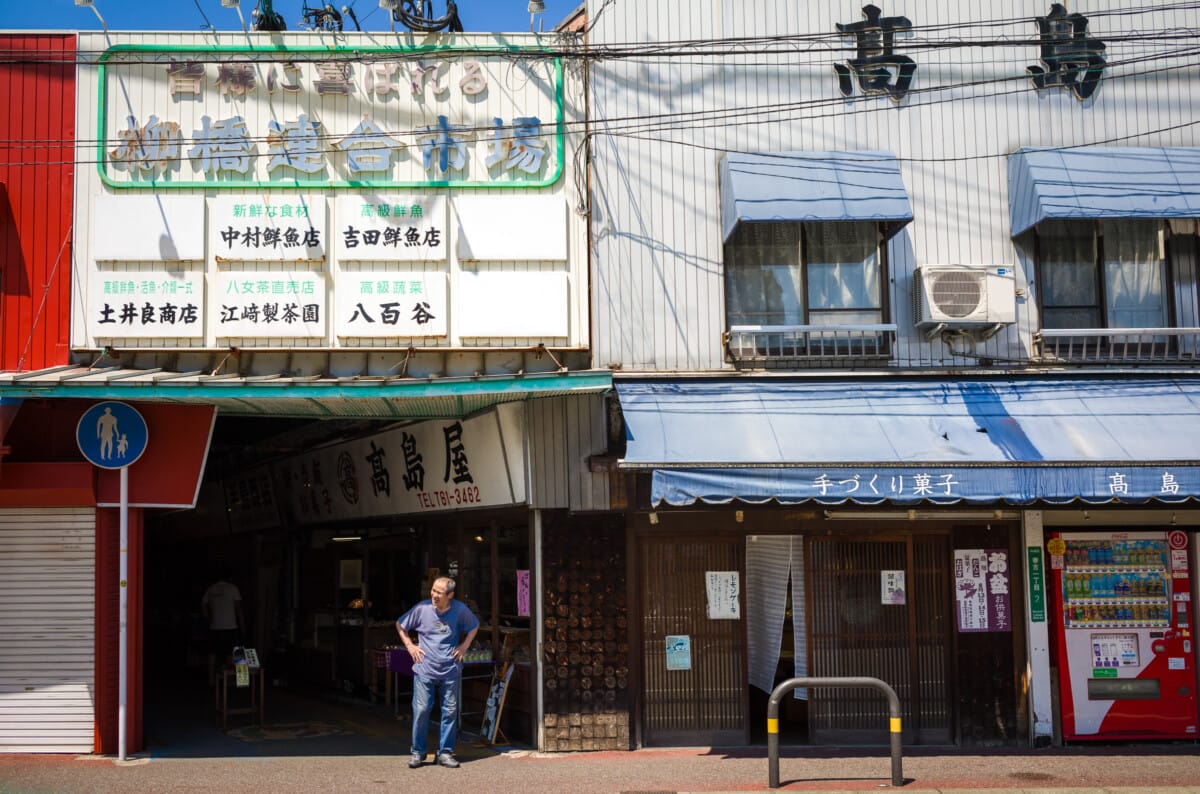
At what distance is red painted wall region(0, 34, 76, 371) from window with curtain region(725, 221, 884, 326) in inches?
277

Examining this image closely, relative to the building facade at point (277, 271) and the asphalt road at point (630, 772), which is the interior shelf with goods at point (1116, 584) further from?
the building facade at point (277, 271)

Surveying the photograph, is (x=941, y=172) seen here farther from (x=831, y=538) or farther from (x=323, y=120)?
(x=323, y=120)

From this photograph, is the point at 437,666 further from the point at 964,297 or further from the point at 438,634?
the point at 964,297

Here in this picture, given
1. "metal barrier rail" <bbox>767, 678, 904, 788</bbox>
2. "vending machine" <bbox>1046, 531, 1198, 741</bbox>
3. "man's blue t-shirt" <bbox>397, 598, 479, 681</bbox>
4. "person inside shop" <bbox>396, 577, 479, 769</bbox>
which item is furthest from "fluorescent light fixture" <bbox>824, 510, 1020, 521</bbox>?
"person inside shop" <bbox>396, 577, 479, 769</bbox>

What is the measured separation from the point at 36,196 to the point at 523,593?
262 inches

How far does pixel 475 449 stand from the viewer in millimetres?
12516

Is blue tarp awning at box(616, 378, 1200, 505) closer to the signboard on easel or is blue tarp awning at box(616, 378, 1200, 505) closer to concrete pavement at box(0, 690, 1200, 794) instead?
concrete pavement at box(0, 690, 1200, 794)

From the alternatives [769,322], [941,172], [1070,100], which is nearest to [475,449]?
[769,322]

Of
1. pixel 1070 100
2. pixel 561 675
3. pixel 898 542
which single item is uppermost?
pixel 1070 100

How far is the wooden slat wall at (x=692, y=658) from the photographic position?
12.0m

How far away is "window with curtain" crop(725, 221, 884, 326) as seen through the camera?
1231cm

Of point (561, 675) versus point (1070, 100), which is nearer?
point (561, 675)

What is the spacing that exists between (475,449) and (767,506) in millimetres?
3218

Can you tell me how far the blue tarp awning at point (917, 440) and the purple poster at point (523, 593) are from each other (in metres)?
2.43
